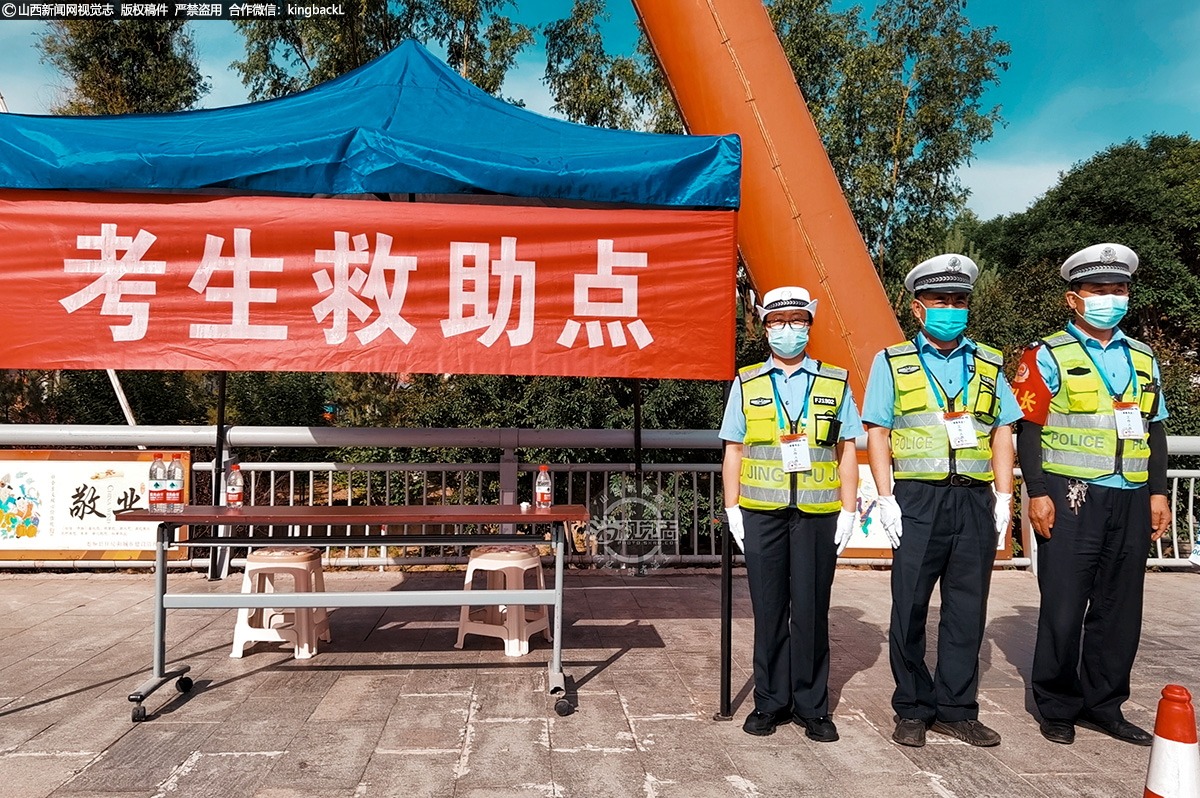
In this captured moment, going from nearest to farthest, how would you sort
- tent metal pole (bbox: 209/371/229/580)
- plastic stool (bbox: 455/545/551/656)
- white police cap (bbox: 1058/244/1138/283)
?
white police cap (bbox: 1058/244/1138/283)
plastic stool (bbox: 455/545/551/656)
tent metal pole (bbox: 209/371/229/580)

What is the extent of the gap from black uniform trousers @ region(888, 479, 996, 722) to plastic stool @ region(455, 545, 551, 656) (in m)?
2.43

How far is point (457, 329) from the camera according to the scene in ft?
16.0

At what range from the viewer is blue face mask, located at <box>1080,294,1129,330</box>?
4270 mm

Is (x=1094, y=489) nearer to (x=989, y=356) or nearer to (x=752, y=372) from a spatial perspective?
(x=989, y=356)

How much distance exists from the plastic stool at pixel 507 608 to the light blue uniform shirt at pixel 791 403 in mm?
1974

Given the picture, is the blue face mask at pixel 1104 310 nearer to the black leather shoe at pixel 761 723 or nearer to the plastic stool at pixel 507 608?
the black leather shoe at pixel 761 723

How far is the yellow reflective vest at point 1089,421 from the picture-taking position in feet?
13.8

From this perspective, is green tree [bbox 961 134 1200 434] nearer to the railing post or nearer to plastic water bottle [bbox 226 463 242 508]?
the railing post

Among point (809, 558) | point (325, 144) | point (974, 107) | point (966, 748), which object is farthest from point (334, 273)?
point (974, 107)

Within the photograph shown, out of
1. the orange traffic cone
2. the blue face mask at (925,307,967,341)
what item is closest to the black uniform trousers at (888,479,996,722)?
the blue face mask at (925,307,967,341)

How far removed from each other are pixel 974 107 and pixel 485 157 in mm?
22144

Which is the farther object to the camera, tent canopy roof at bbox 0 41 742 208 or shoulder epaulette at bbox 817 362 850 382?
tent canopy roof at bbox 0 41 742 208

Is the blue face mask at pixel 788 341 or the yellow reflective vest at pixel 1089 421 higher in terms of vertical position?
the blue face mask at pixel 788 341

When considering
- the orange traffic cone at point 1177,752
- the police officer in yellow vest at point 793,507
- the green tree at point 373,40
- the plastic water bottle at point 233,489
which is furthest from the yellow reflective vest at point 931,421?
the green tree at point 373,40
